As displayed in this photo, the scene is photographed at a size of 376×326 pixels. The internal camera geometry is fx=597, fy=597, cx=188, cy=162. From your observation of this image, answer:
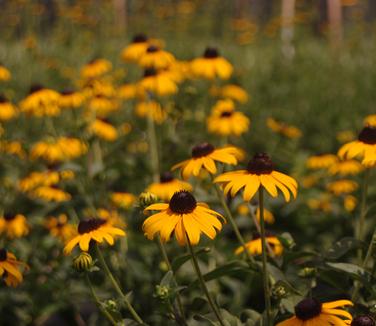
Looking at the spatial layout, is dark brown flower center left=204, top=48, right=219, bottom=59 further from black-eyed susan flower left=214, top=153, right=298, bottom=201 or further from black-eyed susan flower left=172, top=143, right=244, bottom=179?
black-eyed susan flower left=214, top=153, right=298, bottom=201

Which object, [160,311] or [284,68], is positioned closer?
[160,311]

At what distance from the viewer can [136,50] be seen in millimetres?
3447

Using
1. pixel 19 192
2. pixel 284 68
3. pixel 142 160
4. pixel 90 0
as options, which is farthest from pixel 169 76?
pixel 90 0

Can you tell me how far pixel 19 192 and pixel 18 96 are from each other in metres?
2.39

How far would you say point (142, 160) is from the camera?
3.45m

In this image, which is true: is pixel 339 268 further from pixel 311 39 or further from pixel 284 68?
pixel 311 39

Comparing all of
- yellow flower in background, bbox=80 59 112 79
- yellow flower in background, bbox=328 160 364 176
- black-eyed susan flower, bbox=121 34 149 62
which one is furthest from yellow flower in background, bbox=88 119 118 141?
yellow flower in background, bbox=328 160 364 176

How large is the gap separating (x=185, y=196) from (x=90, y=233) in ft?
1.29

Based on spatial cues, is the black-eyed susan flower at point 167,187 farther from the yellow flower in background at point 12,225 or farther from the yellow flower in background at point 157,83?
the yellow flower in background at point 157,83

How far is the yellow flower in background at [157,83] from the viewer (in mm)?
3244

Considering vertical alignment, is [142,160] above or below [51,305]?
above

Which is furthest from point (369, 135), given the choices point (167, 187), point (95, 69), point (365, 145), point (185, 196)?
point (95, 69)

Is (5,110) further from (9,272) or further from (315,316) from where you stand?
(315,316)

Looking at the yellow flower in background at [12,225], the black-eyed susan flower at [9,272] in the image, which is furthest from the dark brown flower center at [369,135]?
the yellow flower in background at [12,225]
